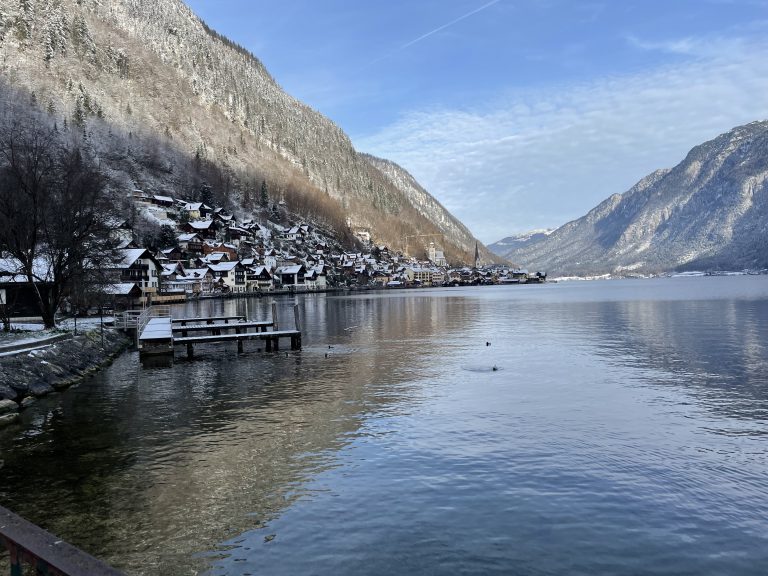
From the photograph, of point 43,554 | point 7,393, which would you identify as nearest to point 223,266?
point 7,393

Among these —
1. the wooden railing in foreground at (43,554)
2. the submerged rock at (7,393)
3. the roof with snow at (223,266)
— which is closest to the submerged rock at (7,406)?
the submerged rock at (7,393)

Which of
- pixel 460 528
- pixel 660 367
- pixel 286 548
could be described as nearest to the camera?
pixel 286 548

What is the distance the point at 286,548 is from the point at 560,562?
19.7 feet

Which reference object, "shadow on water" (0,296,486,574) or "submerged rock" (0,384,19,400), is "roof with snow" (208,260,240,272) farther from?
"submerged rock" (0,384,19,400)

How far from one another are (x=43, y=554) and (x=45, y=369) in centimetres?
3161

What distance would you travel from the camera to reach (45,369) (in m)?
32.5

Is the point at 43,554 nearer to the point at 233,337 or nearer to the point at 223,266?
the point at 233,337

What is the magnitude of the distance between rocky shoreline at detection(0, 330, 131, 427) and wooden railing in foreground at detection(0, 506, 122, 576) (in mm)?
22253

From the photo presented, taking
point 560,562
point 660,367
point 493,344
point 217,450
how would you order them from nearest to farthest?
point 560,562 < point 217,450 < point 660,367 < point 493,344

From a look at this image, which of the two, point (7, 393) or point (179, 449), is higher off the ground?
point (7, 393)

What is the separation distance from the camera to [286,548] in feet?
41.2

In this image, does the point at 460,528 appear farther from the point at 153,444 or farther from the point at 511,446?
the point at 153,444

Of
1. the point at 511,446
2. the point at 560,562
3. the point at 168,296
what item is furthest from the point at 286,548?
the point at 168,296

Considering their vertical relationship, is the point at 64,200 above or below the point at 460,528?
above
